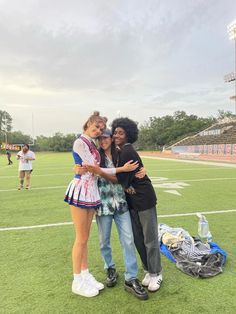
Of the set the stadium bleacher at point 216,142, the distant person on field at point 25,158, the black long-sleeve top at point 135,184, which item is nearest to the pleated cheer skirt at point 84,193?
the black long-sleeve top at point 135,184

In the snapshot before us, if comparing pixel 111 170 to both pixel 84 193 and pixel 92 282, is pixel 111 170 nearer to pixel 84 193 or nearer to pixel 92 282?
pixel 84 193

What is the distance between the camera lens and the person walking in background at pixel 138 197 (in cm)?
313

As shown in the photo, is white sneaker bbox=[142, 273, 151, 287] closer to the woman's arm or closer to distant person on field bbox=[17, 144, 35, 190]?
the woman's arm

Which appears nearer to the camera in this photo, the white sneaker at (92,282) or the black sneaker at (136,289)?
the black sneaker at (136,289)

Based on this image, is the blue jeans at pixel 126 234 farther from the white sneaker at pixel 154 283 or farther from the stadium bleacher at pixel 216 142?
the stadium bleacher at pixel 216 142

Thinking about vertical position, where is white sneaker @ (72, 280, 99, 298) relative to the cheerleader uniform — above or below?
below

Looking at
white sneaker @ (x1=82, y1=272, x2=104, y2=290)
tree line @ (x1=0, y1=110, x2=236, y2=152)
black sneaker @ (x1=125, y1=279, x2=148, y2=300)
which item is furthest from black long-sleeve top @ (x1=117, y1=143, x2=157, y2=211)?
tree line @ (x1=0, y1=110, x2=236, y2=152)

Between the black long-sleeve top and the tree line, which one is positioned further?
the tree line

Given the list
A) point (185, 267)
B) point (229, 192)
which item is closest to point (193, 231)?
point (185, 267)

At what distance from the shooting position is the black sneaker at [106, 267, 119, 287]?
11.3 feet

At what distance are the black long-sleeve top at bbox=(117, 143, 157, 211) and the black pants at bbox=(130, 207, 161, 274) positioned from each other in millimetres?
82

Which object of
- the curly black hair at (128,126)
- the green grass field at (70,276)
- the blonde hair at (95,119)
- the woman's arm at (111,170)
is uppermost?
the blonde hair at (95,119)

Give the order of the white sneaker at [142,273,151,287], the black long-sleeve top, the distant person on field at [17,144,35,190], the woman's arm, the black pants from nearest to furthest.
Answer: the woman's arm
the black long-sleeve top
the black pants
the white sneaker at [142,273,151,287]
the distant person on field at [17,144,35,190]

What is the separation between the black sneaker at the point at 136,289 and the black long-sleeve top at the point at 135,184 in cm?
78
